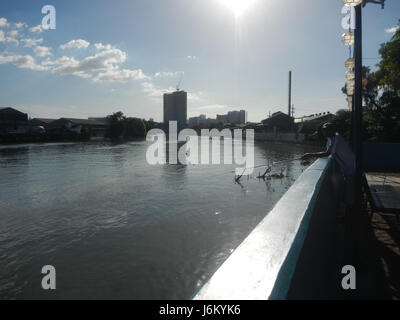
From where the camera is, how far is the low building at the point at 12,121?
201 ft

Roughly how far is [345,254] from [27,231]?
8.11 m

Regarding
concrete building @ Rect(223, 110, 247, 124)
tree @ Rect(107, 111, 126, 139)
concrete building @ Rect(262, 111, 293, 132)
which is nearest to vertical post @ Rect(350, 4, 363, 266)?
concrete building @ Rect(262, 111, 293, 132)

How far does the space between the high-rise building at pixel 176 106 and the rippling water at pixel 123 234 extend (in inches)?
5716

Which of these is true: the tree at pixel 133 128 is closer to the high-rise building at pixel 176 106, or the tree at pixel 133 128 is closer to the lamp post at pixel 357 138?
the high-rise building at pixel 176 106

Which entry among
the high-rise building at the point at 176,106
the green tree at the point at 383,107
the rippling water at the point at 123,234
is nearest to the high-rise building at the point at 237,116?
the high-rise building at the point at 176,106

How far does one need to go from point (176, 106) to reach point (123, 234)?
15521 cm

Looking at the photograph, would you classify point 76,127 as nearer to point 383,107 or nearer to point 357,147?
point 383,107

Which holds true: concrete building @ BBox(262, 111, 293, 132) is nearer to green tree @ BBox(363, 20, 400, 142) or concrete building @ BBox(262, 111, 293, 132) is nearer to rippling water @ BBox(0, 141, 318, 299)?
green tree @ BBox(363, 20, 400, 142)

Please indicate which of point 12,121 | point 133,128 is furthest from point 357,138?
point 133,128

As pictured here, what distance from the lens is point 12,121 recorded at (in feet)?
209

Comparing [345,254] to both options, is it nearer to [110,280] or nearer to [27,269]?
[110,280]

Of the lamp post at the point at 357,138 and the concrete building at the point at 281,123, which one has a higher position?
the concrete building at the point at 281,123

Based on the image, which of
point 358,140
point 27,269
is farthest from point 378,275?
point 27,269
